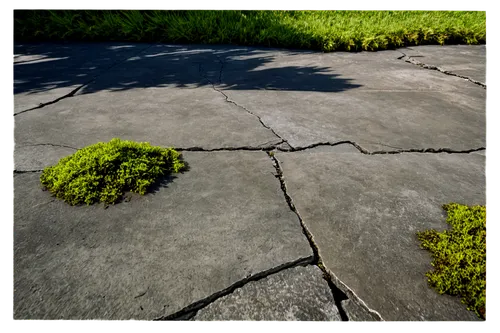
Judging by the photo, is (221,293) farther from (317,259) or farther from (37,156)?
(37,156)

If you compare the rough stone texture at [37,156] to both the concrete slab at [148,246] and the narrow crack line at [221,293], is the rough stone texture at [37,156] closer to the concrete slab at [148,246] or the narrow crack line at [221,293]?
the concrete slab at [148,246]

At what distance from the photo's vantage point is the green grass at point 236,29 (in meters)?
5.65

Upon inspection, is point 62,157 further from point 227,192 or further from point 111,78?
point 111,78

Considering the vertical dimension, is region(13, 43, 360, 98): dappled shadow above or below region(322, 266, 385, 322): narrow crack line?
above

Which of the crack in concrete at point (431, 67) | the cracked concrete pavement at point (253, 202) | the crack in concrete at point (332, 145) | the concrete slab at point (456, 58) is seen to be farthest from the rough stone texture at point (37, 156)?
the concrete slab at point (456, 58)

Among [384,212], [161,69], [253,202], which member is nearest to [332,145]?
[384,212]

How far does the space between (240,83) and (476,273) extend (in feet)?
9.91

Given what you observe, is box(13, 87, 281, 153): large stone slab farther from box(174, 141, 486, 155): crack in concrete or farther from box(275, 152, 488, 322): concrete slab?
box(275, 152, 488, 322): concrete slab

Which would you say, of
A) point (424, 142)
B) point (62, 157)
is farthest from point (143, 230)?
point (424, 142)

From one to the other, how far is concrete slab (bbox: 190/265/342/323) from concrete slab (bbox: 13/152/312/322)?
6 centimetres

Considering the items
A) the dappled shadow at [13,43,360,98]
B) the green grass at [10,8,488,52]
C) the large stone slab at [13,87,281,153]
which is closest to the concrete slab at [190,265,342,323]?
the large stone slab at [13,87,281,153]

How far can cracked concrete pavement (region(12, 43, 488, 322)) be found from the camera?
1.11 meters

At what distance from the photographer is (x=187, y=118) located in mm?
2678

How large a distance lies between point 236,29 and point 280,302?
19.3ft
